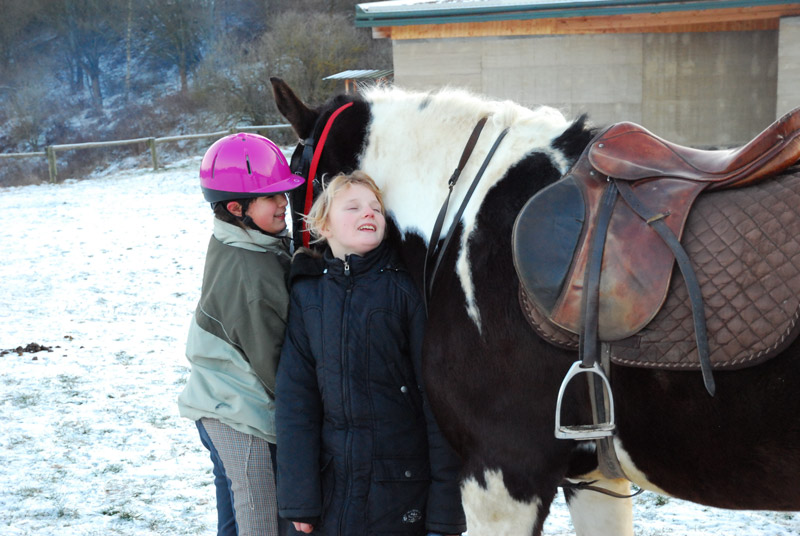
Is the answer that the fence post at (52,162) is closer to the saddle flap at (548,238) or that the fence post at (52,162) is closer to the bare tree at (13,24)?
the saddle flap at (548,238)

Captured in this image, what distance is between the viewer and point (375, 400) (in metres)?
2.03

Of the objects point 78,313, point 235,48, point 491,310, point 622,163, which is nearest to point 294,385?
point 491,310

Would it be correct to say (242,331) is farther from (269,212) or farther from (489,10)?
(489,10)

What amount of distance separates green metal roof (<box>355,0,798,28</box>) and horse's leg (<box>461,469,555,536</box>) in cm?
847

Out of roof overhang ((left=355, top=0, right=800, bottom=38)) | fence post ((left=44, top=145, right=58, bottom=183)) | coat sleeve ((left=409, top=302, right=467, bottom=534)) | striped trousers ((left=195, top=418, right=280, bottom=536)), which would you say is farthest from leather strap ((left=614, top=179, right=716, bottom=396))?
fence post ((left=44, top=145, right=58, bottom=183))

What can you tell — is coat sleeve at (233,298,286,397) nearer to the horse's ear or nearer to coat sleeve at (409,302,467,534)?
coat sleeve at (409,302,467,534)

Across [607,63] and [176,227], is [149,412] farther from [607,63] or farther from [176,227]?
[607,63]

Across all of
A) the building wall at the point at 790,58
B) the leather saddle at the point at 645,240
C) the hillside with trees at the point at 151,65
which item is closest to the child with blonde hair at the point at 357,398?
the leather saddle at the point at 645,240

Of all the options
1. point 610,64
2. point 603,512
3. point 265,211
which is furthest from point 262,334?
point 610,64

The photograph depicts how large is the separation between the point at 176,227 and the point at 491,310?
30.3 feet

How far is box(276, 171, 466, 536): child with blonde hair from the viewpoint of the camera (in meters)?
2.03

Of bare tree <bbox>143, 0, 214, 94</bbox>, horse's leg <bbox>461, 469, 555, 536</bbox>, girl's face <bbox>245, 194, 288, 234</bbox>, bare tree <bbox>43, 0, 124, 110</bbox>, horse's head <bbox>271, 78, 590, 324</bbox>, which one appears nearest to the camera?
horse's leg <bbox>461, 469, 555, 536</bbox>

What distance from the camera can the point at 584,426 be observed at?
5.57ft

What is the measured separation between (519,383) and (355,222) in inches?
25.4
